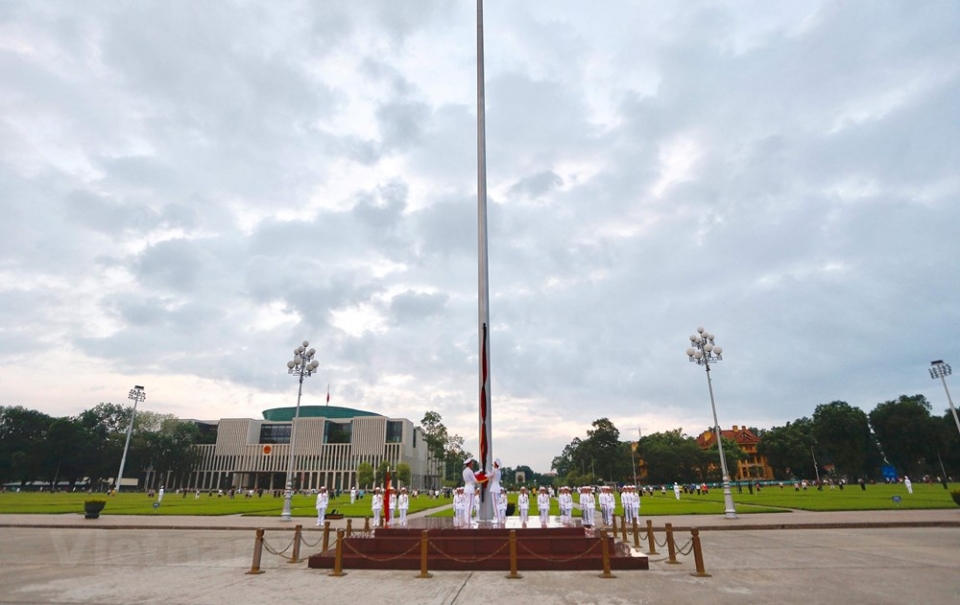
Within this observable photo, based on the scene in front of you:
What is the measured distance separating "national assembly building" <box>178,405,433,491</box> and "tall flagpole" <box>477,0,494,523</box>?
77.8 metres

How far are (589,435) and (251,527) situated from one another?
71.4 meters

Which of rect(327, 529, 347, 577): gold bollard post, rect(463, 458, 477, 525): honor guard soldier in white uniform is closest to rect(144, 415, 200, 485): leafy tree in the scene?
rect(463, 458, 477, 525): honor guard soldier in white uniform

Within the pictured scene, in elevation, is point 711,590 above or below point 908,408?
below

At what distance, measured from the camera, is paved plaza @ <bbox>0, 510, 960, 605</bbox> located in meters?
7.73

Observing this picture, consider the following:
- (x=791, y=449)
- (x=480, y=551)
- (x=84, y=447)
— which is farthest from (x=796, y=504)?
(x=84, y=447)

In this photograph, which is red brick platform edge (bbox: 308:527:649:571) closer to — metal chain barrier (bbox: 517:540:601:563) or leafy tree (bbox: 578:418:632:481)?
metal chain barrier (bbox: 517:540:601:563)

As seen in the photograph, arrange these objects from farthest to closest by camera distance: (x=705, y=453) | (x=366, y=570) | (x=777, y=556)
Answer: (x=705, y=453) → (x=777, y=556) → (x=366, y=570)

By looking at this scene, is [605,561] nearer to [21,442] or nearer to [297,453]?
[297,453]

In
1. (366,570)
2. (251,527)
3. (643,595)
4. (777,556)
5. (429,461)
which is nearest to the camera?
(643,595)

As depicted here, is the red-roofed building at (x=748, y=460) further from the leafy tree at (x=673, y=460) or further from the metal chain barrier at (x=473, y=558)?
the metal chain barrier at (x=473, y=558)

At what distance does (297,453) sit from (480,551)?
8845cm

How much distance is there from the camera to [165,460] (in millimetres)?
81500

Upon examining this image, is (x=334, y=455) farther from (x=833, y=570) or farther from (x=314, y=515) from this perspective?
(x=833, y=570)

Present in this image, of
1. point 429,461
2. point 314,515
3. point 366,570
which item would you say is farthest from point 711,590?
point 429,461
